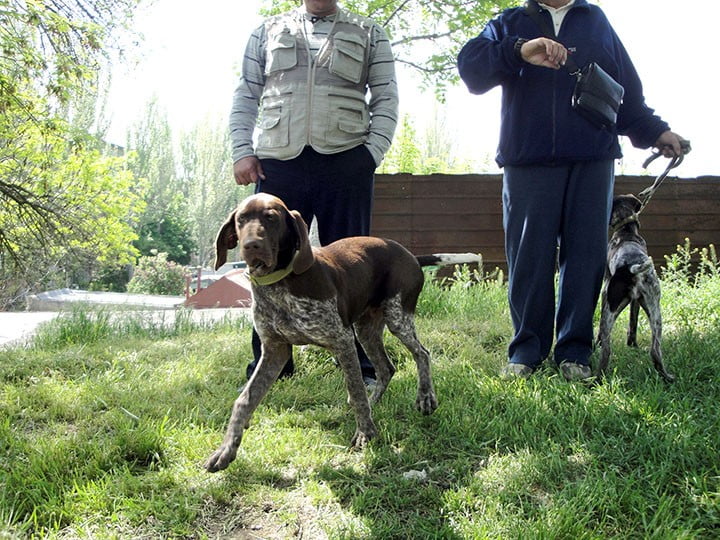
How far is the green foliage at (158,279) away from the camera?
28.8 meters

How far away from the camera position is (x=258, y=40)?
4016 millimetres

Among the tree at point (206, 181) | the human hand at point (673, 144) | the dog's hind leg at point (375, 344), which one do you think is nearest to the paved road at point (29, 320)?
the dog's hind leg at point (375, 344)

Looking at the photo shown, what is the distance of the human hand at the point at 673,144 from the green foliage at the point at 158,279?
26.8m

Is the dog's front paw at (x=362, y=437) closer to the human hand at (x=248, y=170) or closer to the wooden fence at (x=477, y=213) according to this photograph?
the human hand at (x=248, y=170)

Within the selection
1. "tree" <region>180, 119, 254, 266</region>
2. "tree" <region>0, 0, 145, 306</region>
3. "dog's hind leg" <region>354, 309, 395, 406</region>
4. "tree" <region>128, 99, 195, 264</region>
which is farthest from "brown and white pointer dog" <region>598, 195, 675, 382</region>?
"tree" <region>180, 119, 254, 266</region>

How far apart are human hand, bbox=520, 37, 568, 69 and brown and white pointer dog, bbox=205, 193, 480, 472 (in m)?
1.32

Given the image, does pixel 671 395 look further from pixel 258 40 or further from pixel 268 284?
pixel 258 40

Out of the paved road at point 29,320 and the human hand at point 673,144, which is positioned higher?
the human hand at point 673,144

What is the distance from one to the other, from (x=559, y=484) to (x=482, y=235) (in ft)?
27.3

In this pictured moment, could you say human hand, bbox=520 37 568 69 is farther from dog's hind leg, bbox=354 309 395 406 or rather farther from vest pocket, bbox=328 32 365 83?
dog's hind leg, bbox=354 309 395 406

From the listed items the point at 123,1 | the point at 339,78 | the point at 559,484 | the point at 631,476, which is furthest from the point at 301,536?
the point at 123,1

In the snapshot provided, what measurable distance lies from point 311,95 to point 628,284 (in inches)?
87.0

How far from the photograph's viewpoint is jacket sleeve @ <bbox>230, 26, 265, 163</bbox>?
3982mm

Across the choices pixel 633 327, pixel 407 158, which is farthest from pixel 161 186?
pixel 633 327
